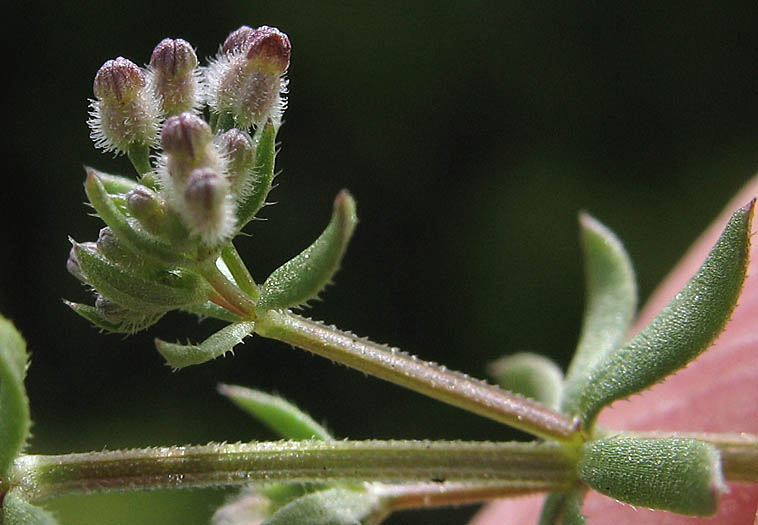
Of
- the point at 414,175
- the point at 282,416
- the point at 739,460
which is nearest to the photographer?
the point at 739,460

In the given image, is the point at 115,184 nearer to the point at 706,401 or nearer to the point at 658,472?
the point at 658,472

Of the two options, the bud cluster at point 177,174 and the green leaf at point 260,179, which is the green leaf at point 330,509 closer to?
the bud cluster at point 177,174

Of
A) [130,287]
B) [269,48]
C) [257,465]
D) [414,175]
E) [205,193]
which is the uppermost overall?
[269,48]

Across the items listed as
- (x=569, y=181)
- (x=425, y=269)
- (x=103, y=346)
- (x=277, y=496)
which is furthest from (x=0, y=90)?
(x=277, y=496)

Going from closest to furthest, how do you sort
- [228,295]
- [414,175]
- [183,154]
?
1. [183,154]
2. [228,295]
3. [414,175]

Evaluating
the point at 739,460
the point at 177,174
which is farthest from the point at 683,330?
the point at 177,174

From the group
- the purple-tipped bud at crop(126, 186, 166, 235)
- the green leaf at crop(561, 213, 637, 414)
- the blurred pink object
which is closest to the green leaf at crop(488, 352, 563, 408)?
the green leaf at crop(561, 213, 637, 414)
